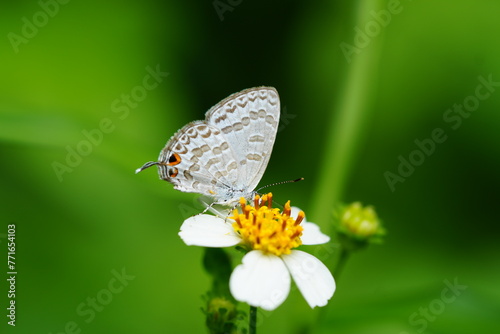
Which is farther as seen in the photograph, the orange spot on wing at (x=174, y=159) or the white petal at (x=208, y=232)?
the orange spot on wing at (x=174, y=159)

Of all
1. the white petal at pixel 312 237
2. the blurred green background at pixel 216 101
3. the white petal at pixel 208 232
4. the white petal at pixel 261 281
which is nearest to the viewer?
the white petal at pixel 261 281

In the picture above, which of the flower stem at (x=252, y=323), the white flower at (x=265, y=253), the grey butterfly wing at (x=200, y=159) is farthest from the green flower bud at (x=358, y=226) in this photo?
the flower stem at (x=252, y=323)

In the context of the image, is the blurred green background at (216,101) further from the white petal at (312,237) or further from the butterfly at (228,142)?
the white petal at (312,237)

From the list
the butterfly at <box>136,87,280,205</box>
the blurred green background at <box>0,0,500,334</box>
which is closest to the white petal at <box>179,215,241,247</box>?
the butterfly at <box>136,87,280,205</box>

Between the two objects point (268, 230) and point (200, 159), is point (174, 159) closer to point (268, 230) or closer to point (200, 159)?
point (200, 159)

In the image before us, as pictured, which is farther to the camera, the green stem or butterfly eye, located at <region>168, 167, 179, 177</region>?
the green stem

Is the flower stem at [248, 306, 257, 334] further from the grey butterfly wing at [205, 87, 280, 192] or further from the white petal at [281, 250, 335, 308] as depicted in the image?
the grey butterfly wing at [205, 87, 280, 192]
